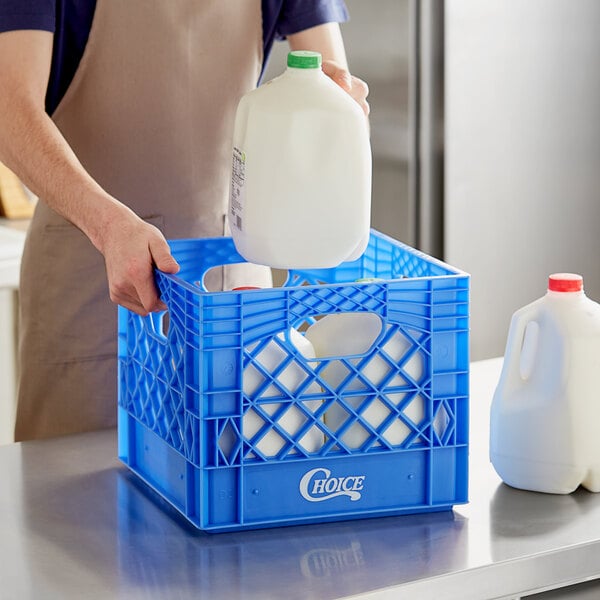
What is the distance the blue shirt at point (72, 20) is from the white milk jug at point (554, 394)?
78 centimetres

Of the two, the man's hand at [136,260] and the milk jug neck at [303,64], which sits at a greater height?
the milk jug neck at [303,64]

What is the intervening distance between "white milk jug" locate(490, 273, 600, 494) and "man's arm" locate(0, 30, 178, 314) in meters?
0.38

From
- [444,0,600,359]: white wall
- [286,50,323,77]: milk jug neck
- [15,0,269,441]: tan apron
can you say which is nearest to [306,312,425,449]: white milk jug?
[286,50,323,77]: milk jug neck

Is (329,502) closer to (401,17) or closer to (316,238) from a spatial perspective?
(316,238)

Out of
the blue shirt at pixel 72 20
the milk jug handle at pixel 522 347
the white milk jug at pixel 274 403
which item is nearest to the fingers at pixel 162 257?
the white milk jug at pixel 274 403

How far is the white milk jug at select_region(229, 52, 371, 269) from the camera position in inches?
50.9

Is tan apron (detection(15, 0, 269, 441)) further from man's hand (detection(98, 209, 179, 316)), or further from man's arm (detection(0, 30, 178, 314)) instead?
man's hand (detection(98, 209, 179, 316))

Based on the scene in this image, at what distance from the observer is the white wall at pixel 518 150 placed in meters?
2.92

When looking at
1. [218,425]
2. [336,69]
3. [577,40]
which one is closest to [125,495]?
[218,425]

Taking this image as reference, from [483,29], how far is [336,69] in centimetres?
132

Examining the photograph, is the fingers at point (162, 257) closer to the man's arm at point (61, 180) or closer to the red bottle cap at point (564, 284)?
the man's arm at point (61, 180)

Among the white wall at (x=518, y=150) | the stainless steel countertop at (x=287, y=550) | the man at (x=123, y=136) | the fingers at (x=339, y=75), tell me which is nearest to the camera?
the stainless steel countertop at (x=287, y=550)

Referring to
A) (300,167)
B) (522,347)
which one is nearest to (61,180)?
(300,167)

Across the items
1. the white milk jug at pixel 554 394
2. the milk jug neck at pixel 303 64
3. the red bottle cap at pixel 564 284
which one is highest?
the milk jug neck at pixel 303 64
